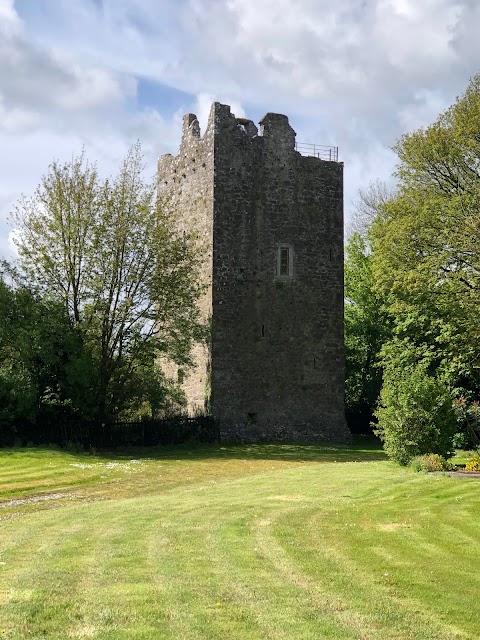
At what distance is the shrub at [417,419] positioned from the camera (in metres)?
21.2

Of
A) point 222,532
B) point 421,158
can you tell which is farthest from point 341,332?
point 222,532

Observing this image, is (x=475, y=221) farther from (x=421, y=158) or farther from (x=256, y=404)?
(x=256, y=404)

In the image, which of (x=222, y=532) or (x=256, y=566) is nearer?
(x=256, y=566)

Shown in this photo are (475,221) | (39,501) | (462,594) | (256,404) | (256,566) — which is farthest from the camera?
(256,404)

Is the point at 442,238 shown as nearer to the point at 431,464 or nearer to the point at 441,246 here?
the point at 441,246

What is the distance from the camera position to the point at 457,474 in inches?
722

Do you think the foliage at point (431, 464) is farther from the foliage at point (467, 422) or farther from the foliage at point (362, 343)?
the foliage at point (362, 343)

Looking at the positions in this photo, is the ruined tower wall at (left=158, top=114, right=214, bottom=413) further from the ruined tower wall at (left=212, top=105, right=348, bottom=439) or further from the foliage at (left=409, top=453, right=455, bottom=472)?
the foliage at (left=409, top=453, right=455, bottom=472)

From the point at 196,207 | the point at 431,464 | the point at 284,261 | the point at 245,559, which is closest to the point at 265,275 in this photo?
the point at 284,261

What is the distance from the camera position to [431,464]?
19516mm

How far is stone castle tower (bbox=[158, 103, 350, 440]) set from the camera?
3288cm

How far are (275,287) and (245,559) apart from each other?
2509cm

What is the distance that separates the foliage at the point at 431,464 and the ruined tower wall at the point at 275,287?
43.4ft

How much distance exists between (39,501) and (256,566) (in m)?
8.67
